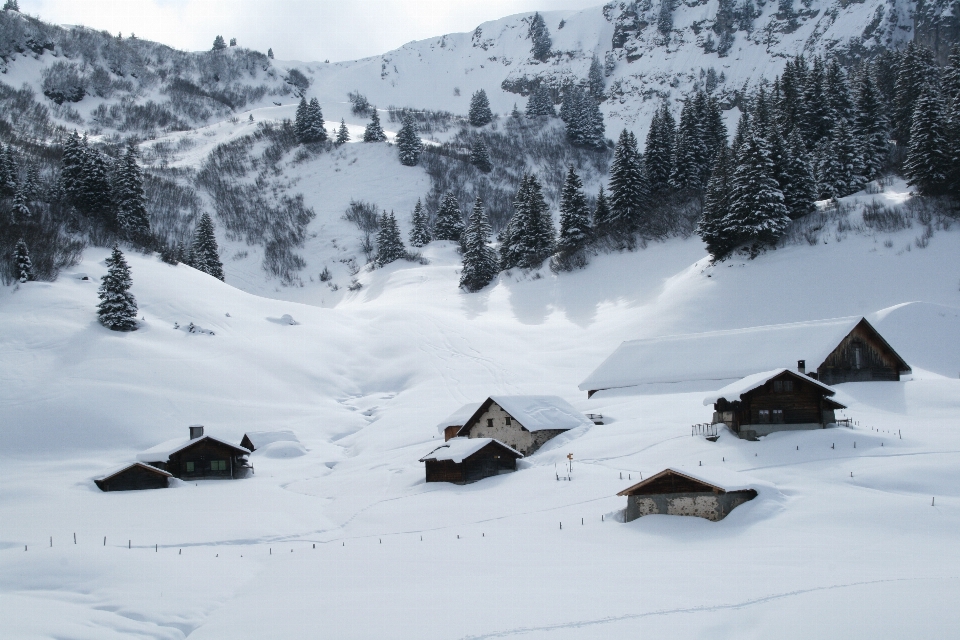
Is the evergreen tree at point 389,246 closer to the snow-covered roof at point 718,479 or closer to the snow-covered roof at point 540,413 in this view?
the snow-covered roof at point 540,413

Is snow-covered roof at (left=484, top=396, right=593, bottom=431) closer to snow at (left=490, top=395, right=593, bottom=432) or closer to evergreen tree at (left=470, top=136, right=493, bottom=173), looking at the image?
snow at (left=490, top=395, right=593, bottom=432)

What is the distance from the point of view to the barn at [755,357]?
40.3 m

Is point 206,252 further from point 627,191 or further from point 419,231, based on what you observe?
point 627,191

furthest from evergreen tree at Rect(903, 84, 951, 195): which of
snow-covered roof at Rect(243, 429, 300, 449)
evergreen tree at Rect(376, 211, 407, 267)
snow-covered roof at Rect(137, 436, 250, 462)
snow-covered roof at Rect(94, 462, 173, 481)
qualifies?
snow-covered roof at Rect(94, 462, 173, 481)

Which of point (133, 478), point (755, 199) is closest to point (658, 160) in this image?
point (755, 199)

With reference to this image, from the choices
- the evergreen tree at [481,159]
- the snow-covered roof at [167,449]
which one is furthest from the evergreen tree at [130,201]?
the evergreen tree at [481,159]

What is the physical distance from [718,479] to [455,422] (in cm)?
2166

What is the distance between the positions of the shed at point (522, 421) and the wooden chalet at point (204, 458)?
13862 millimetres

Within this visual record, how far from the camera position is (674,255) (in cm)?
7088

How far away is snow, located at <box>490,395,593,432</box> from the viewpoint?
4022 cm

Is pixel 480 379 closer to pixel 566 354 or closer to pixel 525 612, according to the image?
pixel 566 354

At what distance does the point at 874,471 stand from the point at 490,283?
58.7m

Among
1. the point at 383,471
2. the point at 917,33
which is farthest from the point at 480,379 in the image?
the point at 917,33

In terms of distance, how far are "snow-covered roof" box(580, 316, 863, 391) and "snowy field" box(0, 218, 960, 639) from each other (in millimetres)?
2061
